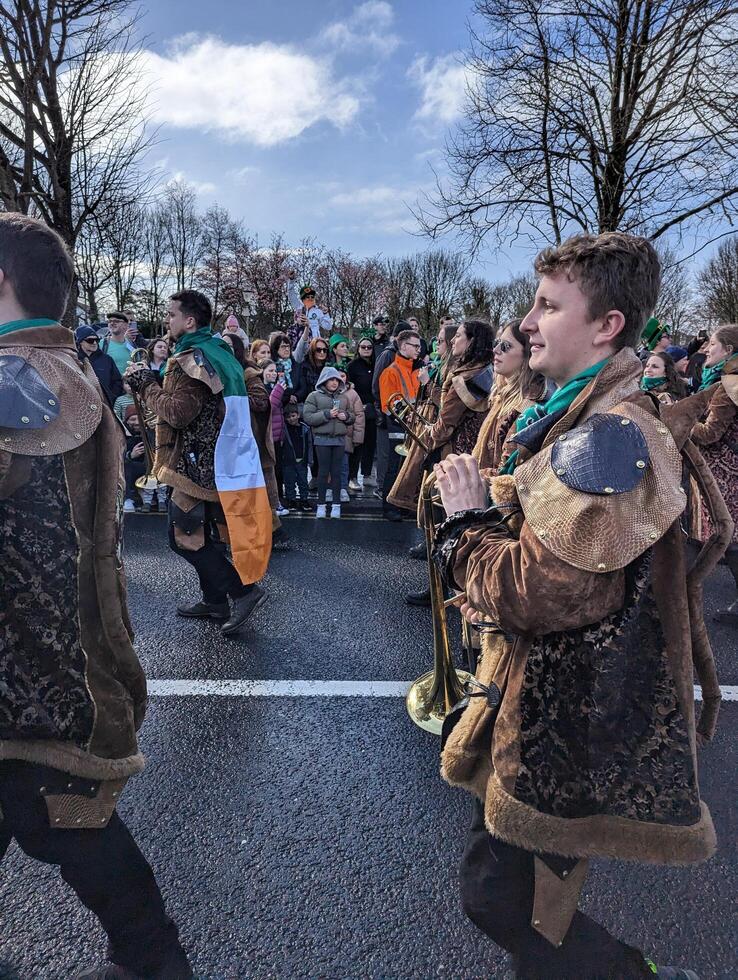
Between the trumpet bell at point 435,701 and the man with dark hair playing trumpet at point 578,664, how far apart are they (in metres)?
1.64

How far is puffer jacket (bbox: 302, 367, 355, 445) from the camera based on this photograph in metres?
7.67

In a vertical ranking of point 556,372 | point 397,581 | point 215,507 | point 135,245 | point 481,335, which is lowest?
point 397,581

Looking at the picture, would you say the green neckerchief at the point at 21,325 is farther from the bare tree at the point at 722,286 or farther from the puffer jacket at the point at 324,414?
the bare tree at the point at 722,286

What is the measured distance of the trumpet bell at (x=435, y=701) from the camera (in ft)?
10.3

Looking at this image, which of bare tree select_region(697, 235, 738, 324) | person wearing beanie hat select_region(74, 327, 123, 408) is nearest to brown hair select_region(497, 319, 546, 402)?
person wearing beanie hat select_region(74, 327, 123, 408)

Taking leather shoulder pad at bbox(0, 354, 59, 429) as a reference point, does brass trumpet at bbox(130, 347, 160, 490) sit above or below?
below

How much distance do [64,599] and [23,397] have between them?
1.62ft

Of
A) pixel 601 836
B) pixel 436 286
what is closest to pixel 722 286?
pixel 436 286

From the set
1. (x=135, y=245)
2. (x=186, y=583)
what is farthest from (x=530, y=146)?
(x=135, y=245)

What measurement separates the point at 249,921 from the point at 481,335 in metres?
3.73

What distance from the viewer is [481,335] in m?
4.52

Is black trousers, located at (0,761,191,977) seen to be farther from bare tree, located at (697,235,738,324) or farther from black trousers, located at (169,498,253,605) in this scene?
bare tree, located at (697,235,738,324)

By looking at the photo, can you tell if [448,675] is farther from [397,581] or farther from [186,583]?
[186,583]

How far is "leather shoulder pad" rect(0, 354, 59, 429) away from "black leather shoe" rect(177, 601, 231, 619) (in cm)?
304
